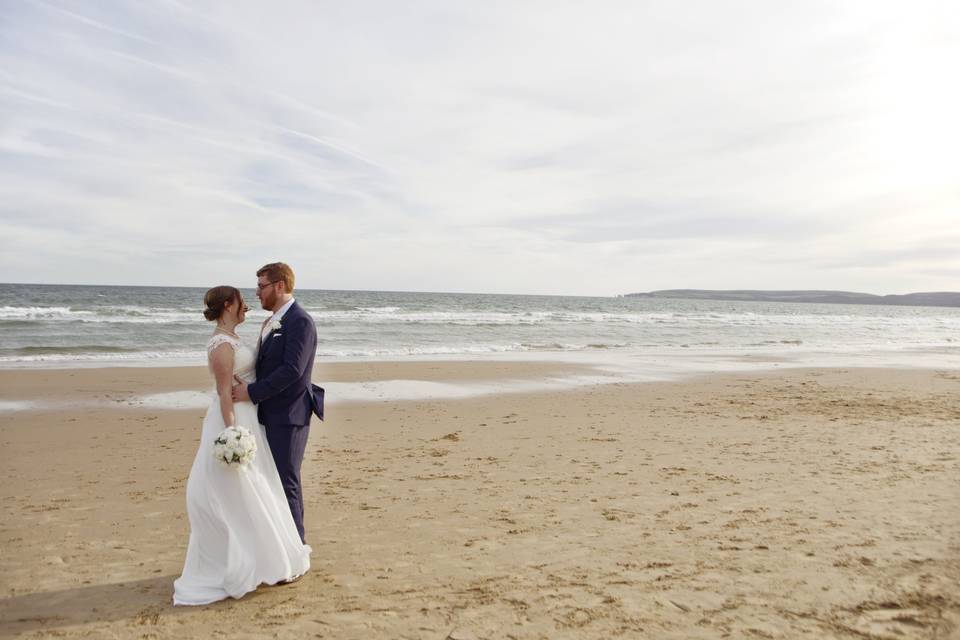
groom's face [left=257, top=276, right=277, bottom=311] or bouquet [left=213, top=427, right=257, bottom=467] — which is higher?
groom's face [left=257, top=276, right=277, bottom=311]

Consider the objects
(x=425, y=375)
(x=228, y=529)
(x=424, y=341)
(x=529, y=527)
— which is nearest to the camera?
(x=228, y=529)

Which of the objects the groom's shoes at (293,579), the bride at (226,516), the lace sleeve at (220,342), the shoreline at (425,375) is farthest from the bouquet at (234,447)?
the shoreline at (425,375)

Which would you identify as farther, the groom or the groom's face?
the groom's face

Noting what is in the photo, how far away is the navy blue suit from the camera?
3875mm

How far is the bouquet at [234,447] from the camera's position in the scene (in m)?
3.65

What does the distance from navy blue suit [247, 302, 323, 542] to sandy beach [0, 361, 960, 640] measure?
0.69 meters

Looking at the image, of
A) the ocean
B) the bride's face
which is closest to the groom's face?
the bride's face

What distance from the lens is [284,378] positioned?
3859mm

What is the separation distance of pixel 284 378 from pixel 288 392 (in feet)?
0.54

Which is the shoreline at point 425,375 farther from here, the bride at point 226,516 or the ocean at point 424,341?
the bride at point 226,516

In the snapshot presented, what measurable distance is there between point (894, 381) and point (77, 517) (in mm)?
16228

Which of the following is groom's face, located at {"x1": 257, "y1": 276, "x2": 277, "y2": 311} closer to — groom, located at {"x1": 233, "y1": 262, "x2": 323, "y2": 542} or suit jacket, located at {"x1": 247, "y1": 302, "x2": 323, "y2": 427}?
groom, located at {"x1": 233, "y1": 262, "x2": 323, "y2": 542}

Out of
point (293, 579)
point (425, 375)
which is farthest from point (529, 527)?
point (425, 375)

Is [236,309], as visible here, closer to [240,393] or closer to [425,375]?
[240,393]
